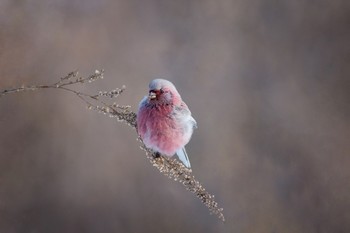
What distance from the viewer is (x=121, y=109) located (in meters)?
0.62

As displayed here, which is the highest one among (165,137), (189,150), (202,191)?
(189,150)

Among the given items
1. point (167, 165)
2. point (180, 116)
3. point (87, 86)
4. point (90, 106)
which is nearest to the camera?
point (90, 106)

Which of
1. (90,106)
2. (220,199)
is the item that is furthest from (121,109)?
(220,199)

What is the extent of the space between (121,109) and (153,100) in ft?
0.45

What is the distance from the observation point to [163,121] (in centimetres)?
76

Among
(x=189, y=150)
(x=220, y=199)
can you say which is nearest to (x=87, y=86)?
(x=189, y=150)

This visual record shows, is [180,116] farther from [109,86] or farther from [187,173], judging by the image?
[109,86]

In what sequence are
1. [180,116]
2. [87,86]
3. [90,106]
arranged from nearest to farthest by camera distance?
1. [90,106]
2. [180,116]
3. [87,86]

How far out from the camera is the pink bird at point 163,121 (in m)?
0.73

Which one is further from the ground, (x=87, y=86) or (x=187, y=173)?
(x=87, y=86)

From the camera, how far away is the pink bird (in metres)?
0.73

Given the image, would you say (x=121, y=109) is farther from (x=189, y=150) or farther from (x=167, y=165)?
(x=189, y=150)

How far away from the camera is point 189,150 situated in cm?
167

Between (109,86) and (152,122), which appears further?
(109,86)
